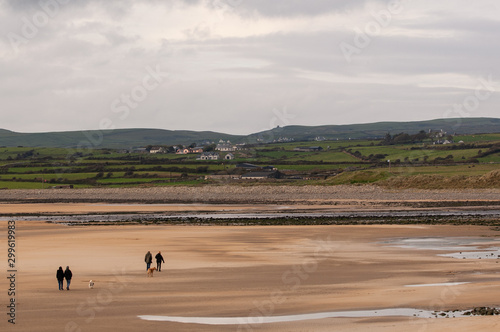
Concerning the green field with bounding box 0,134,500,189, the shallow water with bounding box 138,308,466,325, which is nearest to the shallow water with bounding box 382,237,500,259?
the shallow water with bounding box 138,308,466,325

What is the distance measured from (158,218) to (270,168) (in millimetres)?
64652

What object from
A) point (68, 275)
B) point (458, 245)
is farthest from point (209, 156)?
point (68, 275)

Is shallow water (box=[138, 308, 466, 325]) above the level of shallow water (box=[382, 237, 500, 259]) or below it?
below

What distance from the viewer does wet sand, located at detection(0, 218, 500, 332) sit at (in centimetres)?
1806

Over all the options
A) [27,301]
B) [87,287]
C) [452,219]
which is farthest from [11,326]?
[452,219]

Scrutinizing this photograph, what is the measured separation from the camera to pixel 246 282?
23.9m

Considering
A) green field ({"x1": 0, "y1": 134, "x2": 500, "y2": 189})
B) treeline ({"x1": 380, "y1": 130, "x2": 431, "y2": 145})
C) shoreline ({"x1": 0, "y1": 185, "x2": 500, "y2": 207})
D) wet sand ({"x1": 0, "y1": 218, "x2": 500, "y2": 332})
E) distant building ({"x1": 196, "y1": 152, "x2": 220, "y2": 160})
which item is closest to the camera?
wet sand ({"x1": 0, "y1": 218, "x2": 500, "y2": 332})

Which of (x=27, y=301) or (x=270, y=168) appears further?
(x=270, y=168)

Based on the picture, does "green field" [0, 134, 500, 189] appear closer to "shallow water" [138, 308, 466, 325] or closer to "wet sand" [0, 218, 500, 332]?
"wet sand" [0, 218, 500, 332]

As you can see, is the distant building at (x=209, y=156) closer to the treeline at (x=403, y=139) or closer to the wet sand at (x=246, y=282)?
the treeline at (x=403, y=139)

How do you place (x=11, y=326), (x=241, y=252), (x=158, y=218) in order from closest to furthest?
(x=11, y=326) < (x=241, y=252) < (x=158, y=218)

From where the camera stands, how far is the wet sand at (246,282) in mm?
18062

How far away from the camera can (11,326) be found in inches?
687

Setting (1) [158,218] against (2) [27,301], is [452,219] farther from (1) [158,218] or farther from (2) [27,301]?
(2) [27,301]
